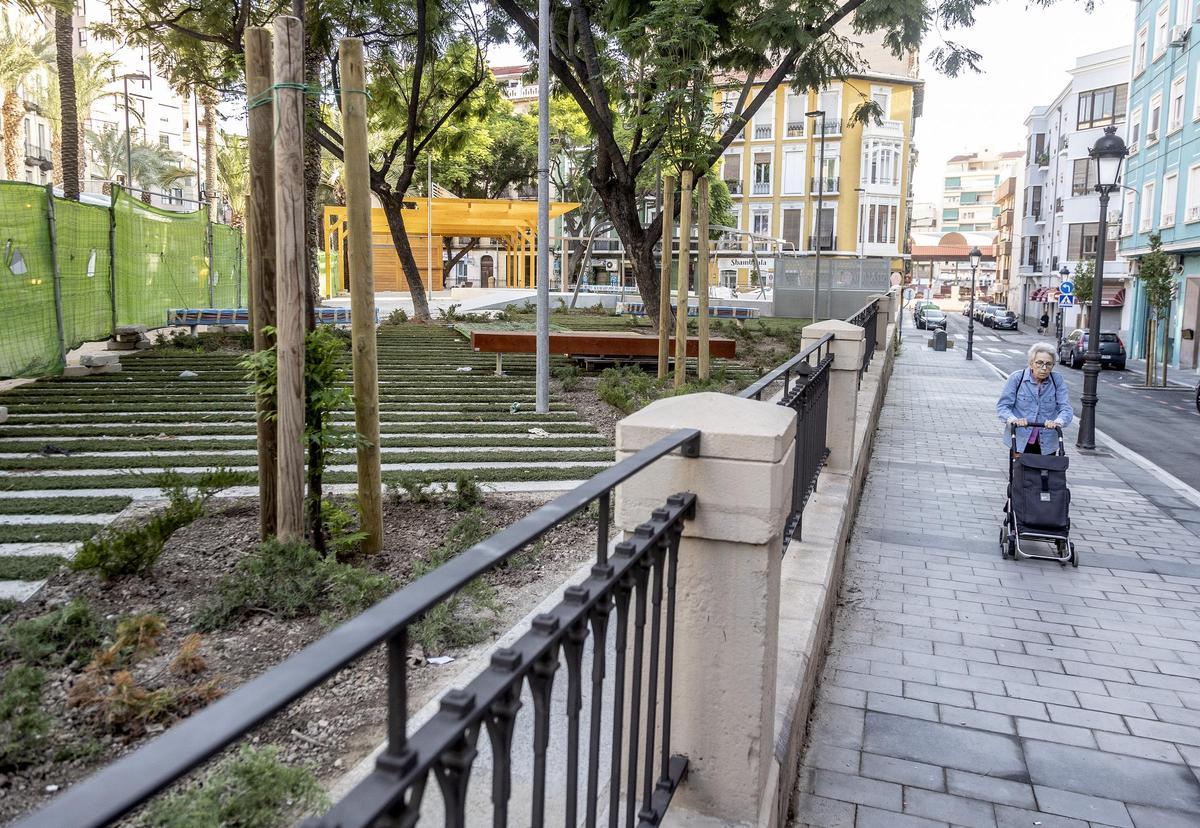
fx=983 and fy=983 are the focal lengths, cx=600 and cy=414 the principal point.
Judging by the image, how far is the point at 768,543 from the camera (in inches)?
105

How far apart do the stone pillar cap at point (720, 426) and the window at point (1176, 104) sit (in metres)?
35.4

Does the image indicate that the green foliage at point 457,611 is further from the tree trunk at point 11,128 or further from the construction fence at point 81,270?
the tree trunk at point 11,128

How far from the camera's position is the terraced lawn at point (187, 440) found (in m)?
7.04

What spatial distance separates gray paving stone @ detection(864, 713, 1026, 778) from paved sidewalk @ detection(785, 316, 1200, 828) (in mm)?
11

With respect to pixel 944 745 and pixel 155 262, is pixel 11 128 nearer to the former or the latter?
pixel 155 262

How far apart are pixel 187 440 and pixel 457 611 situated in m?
5.50

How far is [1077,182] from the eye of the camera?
56.8 metres

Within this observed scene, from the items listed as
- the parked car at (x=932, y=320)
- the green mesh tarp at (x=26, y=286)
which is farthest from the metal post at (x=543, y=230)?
the parked car at (x=932, y=320)

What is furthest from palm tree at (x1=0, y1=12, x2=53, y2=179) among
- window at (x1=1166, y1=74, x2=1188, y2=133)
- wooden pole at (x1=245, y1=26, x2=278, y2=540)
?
window at (x1=1166, y1=74, x2=1188, y2=133)

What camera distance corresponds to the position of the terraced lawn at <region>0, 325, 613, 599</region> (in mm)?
7043

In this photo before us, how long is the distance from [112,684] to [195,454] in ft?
16.8

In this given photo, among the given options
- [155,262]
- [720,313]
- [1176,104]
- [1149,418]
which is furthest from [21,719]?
[1176,104]

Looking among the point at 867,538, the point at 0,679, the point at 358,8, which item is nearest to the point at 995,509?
the point at 867,538

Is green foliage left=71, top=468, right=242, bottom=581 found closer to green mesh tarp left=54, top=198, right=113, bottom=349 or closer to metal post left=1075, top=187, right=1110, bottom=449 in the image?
green mesh tarp left=54, top=198, right=113, bottom=349
